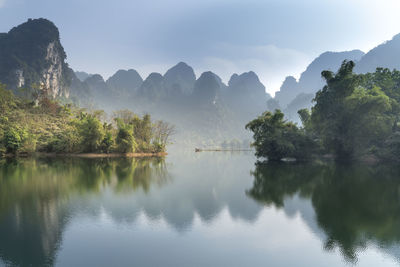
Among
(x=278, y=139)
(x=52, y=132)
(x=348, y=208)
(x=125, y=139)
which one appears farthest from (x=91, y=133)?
(x=348, y=208)

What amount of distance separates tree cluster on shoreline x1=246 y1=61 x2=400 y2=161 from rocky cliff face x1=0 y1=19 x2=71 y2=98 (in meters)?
102

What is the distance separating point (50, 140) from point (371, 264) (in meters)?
44.4

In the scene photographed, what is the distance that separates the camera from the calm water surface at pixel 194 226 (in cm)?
630

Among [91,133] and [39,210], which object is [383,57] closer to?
[91,133]

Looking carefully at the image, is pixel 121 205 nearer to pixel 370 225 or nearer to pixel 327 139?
pixel 370 225

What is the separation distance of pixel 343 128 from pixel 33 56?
127 m

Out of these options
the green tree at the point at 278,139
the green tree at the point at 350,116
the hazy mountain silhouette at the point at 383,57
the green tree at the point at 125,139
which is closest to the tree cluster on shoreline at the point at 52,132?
the green tree at the point at 125,139

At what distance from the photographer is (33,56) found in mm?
115812

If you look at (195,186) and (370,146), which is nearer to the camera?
(195,186)

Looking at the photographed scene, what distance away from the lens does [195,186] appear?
16609mm

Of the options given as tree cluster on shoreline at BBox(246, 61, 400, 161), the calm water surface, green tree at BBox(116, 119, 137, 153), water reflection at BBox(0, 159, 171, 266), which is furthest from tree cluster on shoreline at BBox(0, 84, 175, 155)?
the calm water surface

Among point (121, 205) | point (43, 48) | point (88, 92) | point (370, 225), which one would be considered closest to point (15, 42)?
point (43, 48)

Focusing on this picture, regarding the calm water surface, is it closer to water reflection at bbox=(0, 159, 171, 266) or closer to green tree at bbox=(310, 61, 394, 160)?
water reflection at bbox=(0, 159, 171, 266)

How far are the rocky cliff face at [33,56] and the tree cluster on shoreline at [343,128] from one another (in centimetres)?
10161
